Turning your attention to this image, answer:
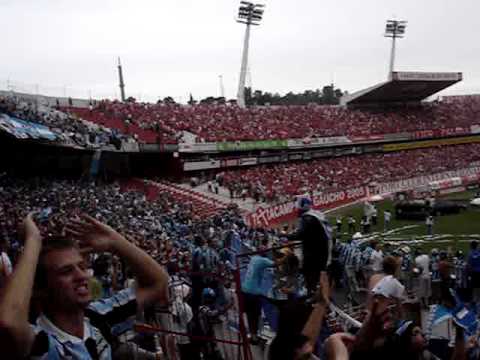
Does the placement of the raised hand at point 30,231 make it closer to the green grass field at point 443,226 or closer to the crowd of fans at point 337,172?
the green grass field at point 443,226

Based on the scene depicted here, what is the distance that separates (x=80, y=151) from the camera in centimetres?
3148

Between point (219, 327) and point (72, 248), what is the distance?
516cm

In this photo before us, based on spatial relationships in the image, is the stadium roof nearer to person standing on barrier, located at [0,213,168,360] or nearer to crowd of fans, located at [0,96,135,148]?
crowd of fans, located at [0,96,135,148]

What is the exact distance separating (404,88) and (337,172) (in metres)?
14.9

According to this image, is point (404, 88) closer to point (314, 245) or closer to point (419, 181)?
point (419, 181)

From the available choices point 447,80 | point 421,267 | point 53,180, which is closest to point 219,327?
point 421,267

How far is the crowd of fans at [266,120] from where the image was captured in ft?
118

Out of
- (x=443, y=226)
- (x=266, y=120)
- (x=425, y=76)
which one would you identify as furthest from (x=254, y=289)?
(x=425, y=76)

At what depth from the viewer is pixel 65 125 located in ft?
95.2

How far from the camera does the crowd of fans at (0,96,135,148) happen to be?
26578 millimetres

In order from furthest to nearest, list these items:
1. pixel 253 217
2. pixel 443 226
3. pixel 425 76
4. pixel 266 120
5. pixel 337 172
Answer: pixel 425 76 → pixel 266 120 → pixel 337 172 → pixel 253 217 → pixel 443 226

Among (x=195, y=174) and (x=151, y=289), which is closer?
(x=151, y=289)

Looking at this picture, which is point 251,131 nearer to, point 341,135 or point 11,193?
point 341,135

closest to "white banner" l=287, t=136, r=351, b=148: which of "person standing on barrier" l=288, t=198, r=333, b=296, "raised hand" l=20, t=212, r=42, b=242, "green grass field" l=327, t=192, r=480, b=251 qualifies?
"green grass field" l=327, t=192, r=480, b=251
